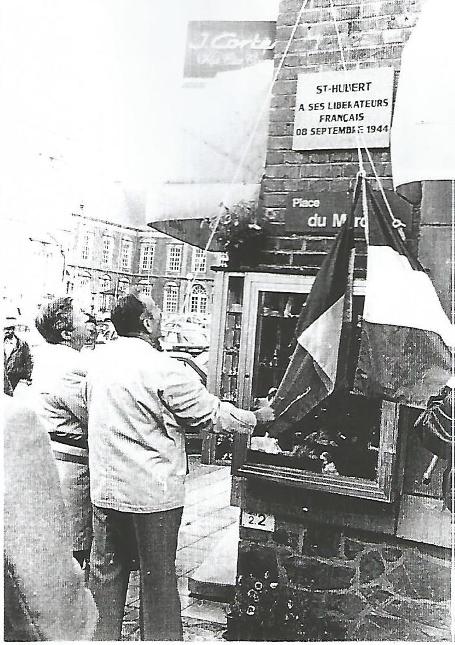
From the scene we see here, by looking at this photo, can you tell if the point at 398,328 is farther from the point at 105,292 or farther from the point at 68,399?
the point at 68,399

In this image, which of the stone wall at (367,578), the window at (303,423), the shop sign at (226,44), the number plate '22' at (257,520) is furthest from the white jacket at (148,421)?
the shop sign at (226,44)

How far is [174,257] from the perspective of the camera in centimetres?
253

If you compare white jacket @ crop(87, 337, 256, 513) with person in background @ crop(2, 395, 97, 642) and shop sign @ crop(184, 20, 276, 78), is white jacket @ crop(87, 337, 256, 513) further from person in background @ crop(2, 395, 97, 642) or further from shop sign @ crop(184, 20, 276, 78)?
shop sign @ crop(184, 20, 276, 78)

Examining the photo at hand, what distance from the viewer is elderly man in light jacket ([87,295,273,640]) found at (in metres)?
2.50

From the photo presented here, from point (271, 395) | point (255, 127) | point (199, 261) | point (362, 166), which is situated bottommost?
point (271, 395)

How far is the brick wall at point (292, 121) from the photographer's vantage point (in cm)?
247

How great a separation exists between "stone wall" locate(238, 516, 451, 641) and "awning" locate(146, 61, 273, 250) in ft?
3.55

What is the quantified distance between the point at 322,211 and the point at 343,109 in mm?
333

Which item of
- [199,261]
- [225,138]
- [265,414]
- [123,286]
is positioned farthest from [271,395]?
[225,138]

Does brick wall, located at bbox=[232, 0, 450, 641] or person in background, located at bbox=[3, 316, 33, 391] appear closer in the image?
brick wall, located at bbox=[232, 0, 450, 641]

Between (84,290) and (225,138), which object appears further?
(84,290)

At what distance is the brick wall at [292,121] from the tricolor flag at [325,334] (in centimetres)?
5

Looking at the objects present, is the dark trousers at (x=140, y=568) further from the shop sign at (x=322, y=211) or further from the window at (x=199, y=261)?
the shop sign at (x=322, y=211)

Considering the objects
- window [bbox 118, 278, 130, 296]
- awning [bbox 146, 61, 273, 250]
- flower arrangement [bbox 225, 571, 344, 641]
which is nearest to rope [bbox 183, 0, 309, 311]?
awning [bbox 146, 61, 273, 250]
